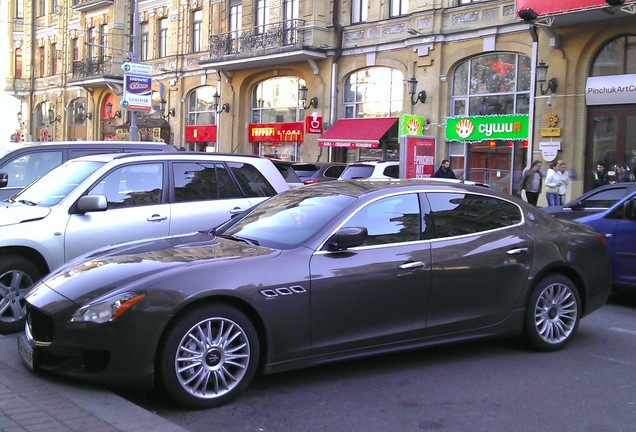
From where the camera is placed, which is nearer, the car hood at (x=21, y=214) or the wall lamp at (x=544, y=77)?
the car hood at (x=21, y=214)

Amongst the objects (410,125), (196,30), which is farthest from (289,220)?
(196,30)

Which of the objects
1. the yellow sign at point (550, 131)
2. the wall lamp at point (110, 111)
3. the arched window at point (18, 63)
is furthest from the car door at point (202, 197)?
the arched window at point (18, 63)

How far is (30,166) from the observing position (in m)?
9.45

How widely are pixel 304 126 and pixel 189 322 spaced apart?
24.1 m

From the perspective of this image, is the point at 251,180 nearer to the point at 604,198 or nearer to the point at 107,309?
the point at 107,309

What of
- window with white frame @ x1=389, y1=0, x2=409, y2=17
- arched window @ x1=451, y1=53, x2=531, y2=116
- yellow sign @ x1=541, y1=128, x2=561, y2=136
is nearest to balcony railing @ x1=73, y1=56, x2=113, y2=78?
window with white frame @ x1=389, y1=0, x2=409, y2=17

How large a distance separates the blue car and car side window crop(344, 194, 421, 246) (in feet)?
12.9

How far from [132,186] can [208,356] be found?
11.0ft

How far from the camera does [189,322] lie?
4.56 m

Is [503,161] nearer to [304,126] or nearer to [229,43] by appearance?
[304,126]

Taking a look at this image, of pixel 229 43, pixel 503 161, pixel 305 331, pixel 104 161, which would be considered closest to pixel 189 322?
pixel 305 331

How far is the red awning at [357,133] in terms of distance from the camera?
→ 24969 millimetres

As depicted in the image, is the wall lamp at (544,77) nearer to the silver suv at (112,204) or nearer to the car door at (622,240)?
the car door at (622,240)

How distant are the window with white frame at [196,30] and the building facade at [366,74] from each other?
8cm
